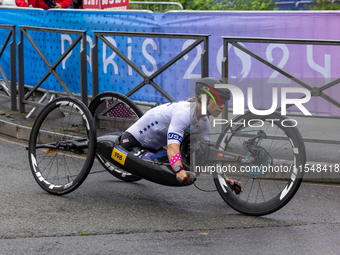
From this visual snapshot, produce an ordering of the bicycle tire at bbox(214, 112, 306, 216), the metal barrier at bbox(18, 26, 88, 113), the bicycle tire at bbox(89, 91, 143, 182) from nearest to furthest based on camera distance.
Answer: the bicycle tire at bbox(214, 112, 306, 216) → the bicycle tire at bbox(89, 91, 143, 182) → the metal barrier at bbox(18, 26, 88, 113)

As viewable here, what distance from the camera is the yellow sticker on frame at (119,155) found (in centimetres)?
483

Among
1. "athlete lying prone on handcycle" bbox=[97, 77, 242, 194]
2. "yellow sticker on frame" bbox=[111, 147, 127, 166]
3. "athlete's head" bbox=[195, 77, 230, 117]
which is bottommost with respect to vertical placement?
"yellow sticker on frame" bbox=[111, 147, 127, 166]

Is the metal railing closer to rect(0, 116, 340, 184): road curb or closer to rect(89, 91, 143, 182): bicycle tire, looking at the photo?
rect(0, 116, 340, 184): road curb

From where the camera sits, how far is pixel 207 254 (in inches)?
148

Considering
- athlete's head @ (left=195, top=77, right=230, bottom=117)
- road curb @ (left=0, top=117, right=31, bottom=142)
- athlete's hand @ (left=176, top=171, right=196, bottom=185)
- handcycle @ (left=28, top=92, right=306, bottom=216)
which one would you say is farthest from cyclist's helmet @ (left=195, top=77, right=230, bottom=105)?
road curb @ (left=0, top=117, right=31, bottom=142)

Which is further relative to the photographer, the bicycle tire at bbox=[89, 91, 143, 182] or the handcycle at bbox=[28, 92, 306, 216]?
the bicycle tire at bbox=[89, 91, 143, 182]

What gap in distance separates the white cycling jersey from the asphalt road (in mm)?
589

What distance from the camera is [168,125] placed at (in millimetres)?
4738

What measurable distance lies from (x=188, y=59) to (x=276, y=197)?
120 inches

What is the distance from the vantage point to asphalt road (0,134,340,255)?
387 cm

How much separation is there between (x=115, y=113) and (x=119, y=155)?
108 centimetres

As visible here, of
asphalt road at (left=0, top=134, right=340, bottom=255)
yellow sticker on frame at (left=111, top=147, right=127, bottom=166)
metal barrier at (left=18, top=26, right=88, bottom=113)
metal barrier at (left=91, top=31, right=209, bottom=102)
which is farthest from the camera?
metal barrier at (left=18, top=26, right=88, bottom=113)

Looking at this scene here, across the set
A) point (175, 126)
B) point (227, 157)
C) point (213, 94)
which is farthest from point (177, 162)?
point (213, 94)

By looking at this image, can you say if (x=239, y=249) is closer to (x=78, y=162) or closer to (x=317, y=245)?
(x=317, y=245)
